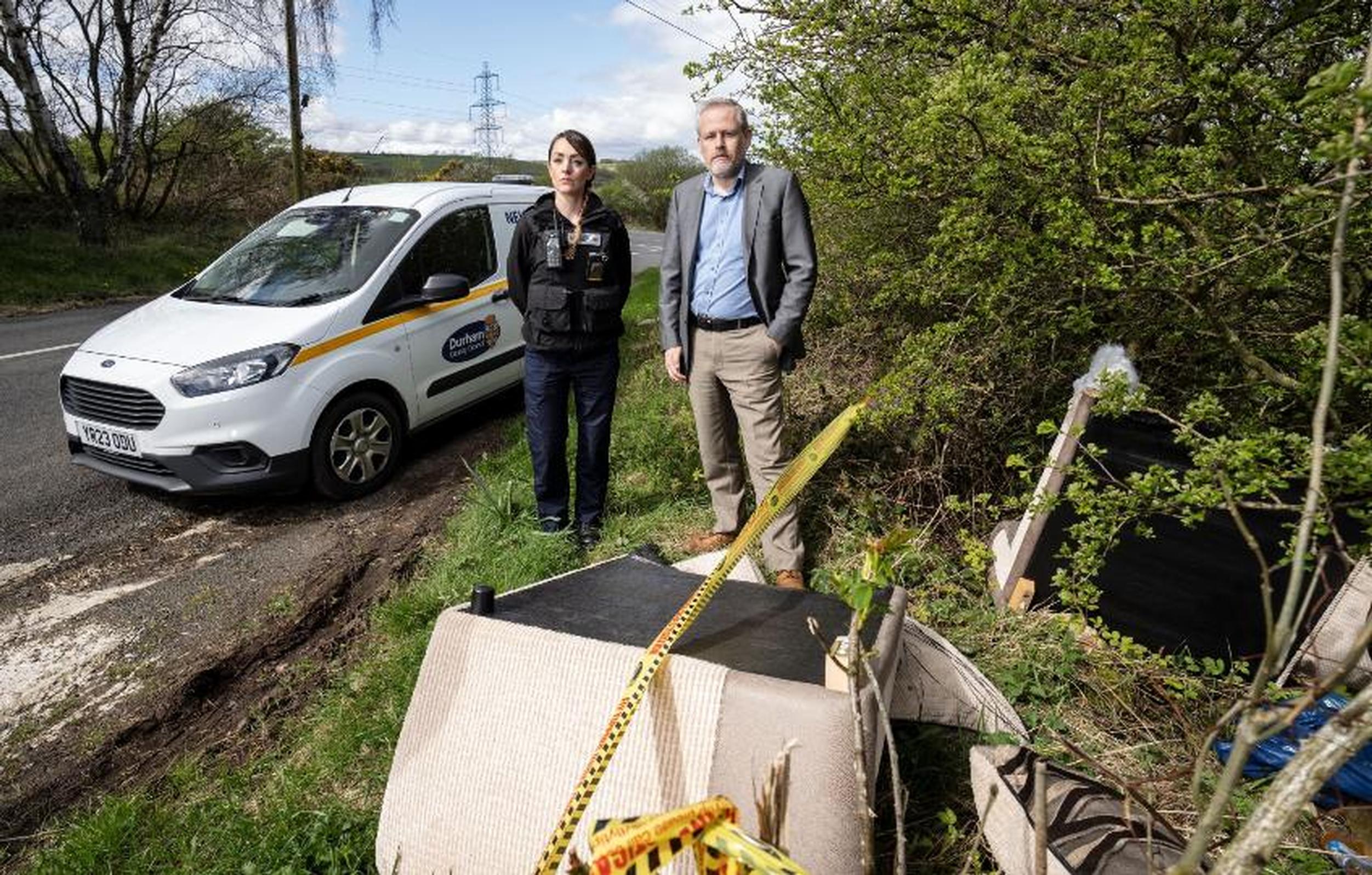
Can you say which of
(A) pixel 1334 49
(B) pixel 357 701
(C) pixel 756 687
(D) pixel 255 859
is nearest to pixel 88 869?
(D) pixel 255 859

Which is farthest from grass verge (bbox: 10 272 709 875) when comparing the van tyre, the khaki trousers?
the van tyre

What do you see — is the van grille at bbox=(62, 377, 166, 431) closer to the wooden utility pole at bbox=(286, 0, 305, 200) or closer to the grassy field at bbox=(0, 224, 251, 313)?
the grassy field at bbox=(0, 224, 251, 313)

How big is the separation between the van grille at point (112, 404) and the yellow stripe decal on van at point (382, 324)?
0.75m

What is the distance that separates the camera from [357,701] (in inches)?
107

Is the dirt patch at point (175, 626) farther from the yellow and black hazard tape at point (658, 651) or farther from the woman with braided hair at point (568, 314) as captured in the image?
the yellow and black hazard tape at point (658, 651)

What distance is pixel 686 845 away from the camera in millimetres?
875

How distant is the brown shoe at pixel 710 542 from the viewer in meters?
3.59

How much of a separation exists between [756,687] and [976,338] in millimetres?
2416

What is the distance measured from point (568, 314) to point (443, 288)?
162 cm

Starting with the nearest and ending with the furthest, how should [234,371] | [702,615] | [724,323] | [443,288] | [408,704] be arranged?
[702,615] → [408,704] → [724,323] → [234,371] → [443,288]

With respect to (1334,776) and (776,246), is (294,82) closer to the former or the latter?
(776,246)

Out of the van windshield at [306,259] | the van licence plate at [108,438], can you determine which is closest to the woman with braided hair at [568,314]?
the van windshield at [306,259]

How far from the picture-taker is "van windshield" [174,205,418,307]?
4.64 meters

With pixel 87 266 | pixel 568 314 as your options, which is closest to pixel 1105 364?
pixel 568 314
